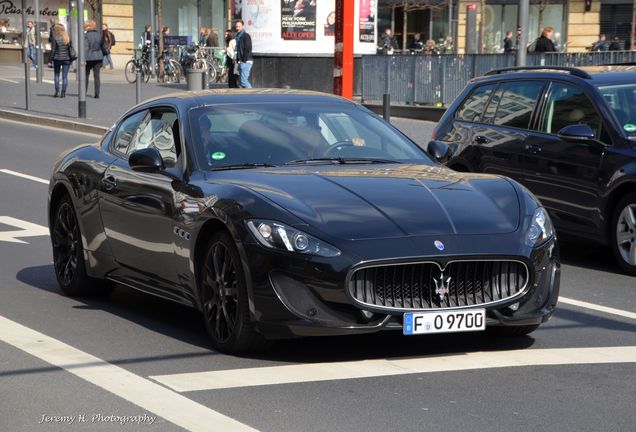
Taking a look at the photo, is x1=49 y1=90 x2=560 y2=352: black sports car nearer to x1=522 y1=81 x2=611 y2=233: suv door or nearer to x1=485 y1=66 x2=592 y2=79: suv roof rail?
x1=522 y1=81 x2=611 y2=233: suv door

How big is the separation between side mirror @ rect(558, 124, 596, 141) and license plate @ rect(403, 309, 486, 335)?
4.25 metres

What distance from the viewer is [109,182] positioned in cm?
847

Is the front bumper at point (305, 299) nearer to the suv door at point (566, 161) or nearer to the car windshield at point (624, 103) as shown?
the suv door at point (566, 161)

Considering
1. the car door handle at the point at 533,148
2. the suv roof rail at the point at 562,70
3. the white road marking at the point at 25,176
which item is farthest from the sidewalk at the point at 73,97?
the car door handle at the point at 533,148

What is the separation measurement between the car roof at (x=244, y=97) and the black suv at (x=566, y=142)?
3.00 metres

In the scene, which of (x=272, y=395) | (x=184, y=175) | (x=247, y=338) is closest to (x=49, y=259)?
(x=184, y=175)

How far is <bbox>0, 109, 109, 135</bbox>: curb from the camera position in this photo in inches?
980

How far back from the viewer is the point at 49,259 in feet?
35.4

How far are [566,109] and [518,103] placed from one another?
618 mm

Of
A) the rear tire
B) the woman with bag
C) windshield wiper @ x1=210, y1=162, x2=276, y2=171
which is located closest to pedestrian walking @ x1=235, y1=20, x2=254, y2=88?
the woman with bag

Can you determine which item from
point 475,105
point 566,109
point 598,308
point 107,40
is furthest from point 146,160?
point 107,40

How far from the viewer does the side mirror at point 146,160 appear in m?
7.76

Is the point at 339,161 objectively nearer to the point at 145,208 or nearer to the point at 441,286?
the point at 145,208

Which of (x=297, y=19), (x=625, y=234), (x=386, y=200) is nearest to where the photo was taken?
(x=386, y=200)
